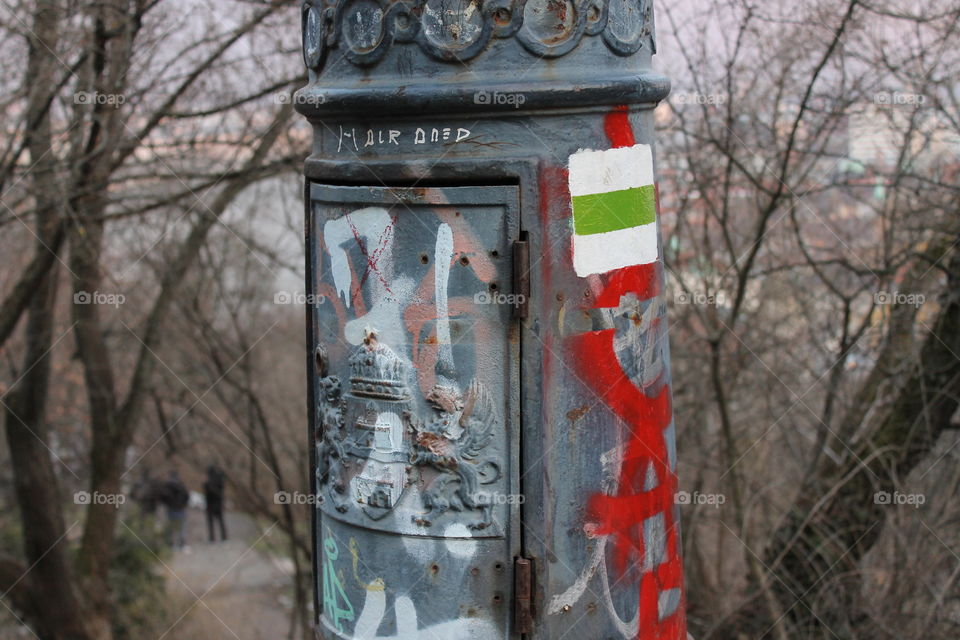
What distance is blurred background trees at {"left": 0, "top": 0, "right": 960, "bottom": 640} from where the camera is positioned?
216 inches

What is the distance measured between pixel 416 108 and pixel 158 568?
13.3m

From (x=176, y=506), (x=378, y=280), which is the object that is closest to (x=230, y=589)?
(x=176, y=506)

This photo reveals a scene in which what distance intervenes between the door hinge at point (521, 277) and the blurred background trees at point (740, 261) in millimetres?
2100

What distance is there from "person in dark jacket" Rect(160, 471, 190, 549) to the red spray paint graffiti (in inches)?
473

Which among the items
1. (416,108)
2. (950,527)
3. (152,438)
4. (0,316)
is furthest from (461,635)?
(152,438)

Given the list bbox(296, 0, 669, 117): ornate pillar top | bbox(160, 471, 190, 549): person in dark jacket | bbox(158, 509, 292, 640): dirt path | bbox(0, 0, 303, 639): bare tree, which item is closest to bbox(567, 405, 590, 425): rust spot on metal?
bbox(296, 0, 669, 117): ornate pillar top

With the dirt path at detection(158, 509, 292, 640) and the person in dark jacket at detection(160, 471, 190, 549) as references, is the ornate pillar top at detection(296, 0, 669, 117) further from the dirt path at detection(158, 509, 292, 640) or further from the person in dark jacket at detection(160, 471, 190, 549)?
the person in dark jacket at detection(160, 471, 190, 549)

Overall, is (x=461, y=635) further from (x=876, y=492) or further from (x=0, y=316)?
(x=0, y=316)

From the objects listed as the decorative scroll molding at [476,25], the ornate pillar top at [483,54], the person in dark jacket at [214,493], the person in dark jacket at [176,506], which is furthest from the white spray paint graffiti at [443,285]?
the person in dark jacket at [176,506]

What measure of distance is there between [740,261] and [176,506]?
11.2 metres

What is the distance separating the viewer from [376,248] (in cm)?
271

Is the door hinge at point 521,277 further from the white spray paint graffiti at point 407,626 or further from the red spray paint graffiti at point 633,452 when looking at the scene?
the white spray paint graffiti at point 407,626

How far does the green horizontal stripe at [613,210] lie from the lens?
2.67 m

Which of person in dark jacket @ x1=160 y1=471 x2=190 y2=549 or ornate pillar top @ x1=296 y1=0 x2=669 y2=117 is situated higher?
ornate pillar top @ x1=296 y1=0 x2=669 y2=117
